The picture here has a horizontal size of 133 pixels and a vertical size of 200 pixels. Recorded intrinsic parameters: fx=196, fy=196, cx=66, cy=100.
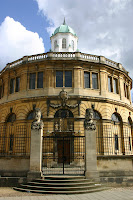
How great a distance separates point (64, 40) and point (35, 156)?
137 ft

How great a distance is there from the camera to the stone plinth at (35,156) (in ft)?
41.7

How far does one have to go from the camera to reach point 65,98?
23266 mm

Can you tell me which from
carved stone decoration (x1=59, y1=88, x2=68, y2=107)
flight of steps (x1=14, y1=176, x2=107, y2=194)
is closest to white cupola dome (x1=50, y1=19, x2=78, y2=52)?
carved stone decoration (x1=59, y1=88, x2=68, y2=107)

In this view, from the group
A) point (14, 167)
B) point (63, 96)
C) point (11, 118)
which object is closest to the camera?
point (14, 167)

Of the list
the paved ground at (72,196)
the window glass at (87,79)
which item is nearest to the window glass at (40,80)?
the window glass at (87,79)

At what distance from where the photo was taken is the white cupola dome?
49.4 meters

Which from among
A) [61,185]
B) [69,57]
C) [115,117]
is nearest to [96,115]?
[115,117]

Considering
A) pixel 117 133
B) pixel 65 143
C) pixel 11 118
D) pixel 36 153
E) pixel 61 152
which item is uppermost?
pixel 11 118

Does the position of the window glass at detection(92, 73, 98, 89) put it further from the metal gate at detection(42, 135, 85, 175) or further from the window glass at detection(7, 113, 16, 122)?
the window glass at detection(7, 113, 16, 122)

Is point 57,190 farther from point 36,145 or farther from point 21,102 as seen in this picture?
point 21,102

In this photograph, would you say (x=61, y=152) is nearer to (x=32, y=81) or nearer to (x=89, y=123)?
(x=32, y=81)

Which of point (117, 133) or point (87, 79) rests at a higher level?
point (87, 79)

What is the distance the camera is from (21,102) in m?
24.9

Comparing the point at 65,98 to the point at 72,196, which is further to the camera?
the point at 65,98
